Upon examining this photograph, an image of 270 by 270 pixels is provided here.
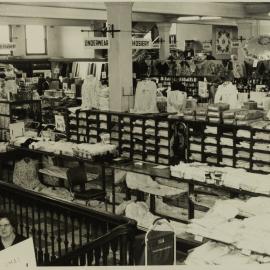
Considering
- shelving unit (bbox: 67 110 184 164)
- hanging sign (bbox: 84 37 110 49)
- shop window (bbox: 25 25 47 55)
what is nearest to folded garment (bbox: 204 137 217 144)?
shelving unit (bbox: 67 110 184 164)

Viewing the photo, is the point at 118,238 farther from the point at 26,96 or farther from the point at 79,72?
the point at 79,72

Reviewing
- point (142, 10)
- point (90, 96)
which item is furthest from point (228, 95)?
point (142, 10)

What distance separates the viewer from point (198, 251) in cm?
417

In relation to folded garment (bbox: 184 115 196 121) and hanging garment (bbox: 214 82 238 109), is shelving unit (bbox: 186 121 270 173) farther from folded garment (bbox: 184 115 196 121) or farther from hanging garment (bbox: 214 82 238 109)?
hanging garment (bbox: 214 82 238 109)

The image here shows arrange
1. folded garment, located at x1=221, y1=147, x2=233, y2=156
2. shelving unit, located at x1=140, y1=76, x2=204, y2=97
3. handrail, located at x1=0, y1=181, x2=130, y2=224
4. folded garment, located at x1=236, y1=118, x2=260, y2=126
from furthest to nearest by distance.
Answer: shelving unit, located at x1=140, y1=76, x2=204, y2=97
folded garment, located at x1=221, y1=147, x2=233, y2=156
folded garment, located at x1=236, y1=118, x2=260, y2=126
handrail, located at x1=0, y1=181, x2=130, y2=224

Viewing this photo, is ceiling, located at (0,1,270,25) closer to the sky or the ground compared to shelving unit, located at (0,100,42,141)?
closer to the sky

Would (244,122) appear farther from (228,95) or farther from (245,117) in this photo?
(228,95)

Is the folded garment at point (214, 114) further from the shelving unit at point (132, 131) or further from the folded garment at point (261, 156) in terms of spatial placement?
the folded garment at point (261, 156)

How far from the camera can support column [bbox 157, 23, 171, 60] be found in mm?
17953

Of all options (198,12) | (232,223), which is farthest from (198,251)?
(198,12)

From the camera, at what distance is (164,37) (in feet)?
59.5

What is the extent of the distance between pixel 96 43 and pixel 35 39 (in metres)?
13.2

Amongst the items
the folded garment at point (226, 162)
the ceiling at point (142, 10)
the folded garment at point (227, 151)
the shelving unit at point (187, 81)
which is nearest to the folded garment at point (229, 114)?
the folded garment at point (227, 151)

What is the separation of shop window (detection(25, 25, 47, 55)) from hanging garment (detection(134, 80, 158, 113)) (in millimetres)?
13154
